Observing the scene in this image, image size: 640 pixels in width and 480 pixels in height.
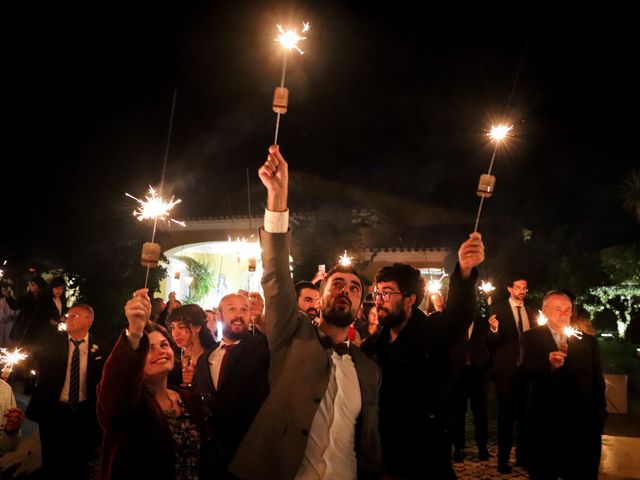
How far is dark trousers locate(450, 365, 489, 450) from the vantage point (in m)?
6.93

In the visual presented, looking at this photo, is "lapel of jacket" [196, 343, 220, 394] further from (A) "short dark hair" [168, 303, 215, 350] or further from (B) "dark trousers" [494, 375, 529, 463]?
(B) "dark trousers" [494, 375, 529, 463]

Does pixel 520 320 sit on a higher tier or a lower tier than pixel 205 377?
higher

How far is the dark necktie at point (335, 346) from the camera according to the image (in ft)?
9.92

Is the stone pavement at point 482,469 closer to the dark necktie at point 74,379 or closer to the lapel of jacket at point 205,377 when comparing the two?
the lapel of jacket at point 205,377

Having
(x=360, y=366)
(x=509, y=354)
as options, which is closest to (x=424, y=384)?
(x=360, y=366)

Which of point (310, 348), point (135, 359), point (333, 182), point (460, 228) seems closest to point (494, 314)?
point (310, 348)

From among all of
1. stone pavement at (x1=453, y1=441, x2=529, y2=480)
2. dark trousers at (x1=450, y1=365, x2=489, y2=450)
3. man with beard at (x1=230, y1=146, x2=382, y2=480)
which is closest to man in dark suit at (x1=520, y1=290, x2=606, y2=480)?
stone pavement at (x1=453, y1=441, x2=529, y2=480)

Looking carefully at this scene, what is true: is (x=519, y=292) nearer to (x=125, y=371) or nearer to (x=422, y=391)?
(x=422, y=391)

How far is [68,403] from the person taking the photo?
5.12m

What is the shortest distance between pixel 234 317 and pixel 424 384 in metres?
2.21

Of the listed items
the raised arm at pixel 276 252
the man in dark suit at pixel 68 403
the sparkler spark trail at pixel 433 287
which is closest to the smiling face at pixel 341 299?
the raised arm at pixel 276 252

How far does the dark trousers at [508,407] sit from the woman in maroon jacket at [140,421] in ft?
14.4

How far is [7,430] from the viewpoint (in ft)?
13.1

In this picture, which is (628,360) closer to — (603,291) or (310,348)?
(603,291)
